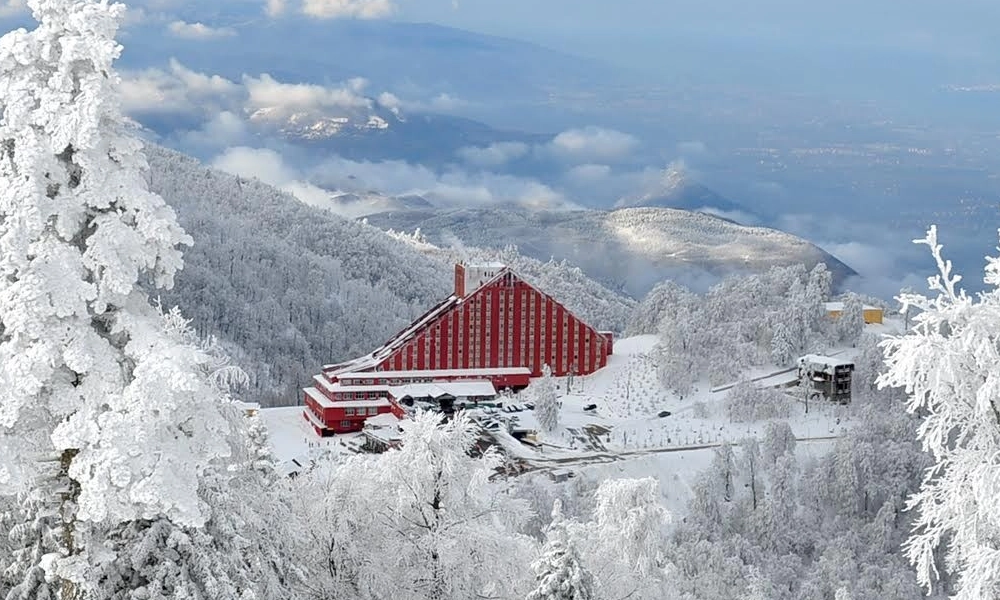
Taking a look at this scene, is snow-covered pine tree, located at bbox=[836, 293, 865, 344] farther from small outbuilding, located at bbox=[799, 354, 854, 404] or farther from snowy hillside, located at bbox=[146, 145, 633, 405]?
snowy hillside, located at bbox=[146, 145, 633, 405]

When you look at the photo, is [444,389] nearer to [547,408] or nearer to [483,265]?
[547,408]

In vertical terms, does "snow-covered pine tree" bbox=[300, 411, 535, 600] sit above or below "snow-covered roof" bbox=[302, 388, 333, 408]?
above

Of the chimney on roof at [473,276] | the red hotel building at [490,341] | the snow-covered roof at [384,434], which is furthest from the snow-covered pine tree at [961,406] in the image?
the chimney on roof at [473,276]

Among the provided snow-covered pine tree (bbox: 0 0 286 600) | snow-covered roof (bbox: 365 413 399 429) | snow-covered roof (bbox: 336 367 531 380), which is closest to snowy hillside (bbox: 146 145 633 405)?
snow-covered roof (bbox: 336 367 531 380)

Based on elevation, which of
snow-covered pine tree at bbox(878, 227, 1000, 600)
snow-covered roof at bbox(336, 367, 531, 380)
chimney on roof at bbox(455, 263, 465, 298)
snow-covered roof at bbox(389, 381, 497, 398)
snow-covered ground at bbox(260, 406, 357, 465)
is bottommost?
snow-covered ground at bbox(260, 406, 357, 465)

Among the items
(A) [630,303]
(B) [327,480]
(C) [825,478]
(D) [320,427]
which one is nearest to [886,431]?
(C) [825,478]

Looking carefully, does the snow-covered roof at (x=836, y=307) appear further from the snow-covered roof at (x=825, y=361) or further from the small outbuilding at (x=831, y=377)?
the small outbuilding at (x=831, y=377)

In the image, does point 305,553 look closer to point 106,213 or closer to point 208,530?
point 208,530
